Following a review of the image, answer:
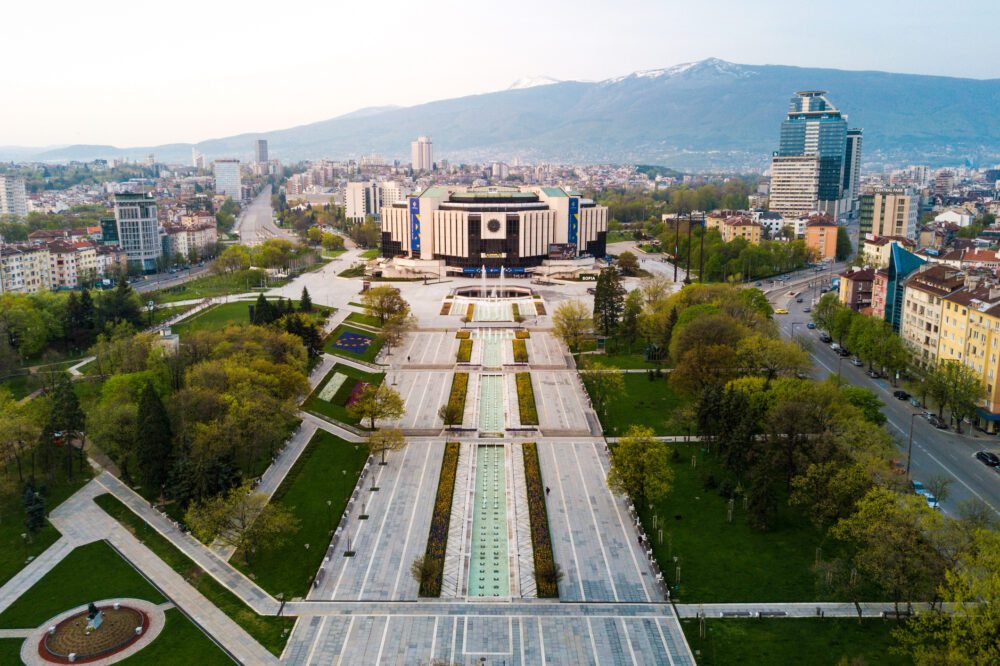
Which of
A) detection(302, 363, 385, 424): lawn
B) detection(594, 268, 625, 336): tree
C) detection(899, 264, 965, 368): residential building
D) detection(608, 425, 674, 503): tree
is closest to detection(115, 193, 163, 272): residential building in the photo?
detection(302, 363, 385, 424): lawn

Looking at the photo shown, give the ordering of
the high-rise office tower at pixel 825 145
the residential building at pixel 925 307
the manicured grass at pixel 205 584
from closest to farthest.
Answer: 1. the manicured grass at pixel 205 584
2. the residential building at pixel 925 307
3. the high-rise office tower at pixel 825 145

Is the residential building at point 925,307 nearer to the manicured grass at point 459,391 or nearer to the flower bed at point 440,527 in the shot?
the manicured grass at point 459,391

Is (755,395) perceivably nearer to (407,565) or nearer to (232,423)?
(407,565)

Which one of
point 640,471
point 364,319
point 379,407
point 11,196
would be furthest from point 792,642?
point 11,196

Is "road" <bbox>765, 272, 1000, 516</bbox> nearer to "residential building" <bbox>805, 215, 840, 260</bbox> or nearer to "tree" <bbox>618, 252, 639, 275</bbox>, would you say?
"tree" <bbox>618, 252, 639, 275</bbox>

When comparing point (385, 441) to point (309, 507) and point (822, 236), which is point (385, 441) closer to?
point (309, 507)

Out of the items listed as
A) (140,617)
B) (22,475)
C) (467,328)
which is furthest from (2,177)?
(140,617)

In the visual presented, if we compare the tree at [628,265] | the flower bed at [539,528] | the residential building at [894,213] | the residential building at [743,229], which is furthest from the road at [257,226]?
the flower bed at [539,528]
